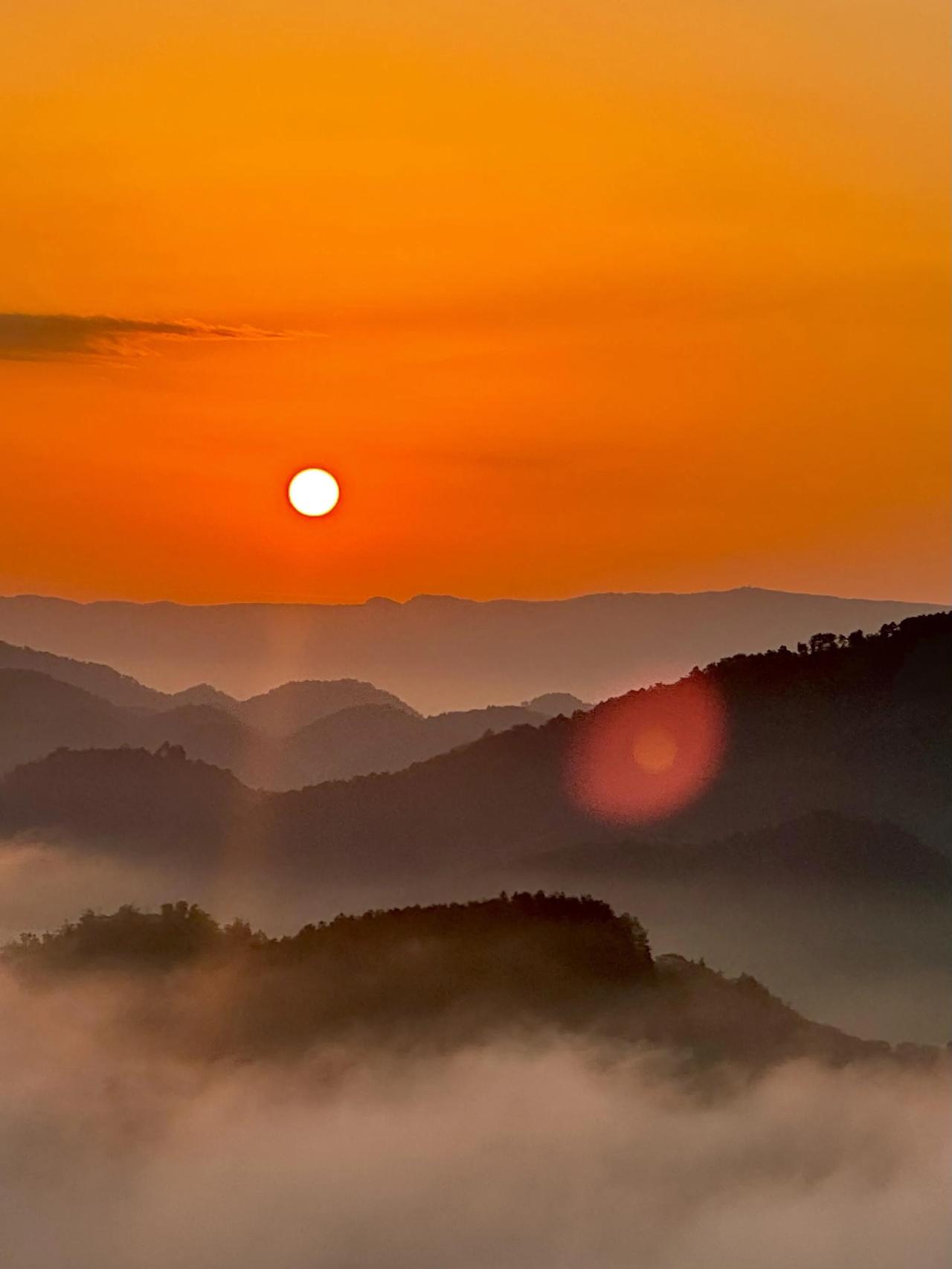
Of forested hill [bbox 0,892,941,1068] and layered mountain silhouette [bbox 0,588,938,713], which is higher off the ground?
layered mountain silhouette [bbox 0,588,938,713]

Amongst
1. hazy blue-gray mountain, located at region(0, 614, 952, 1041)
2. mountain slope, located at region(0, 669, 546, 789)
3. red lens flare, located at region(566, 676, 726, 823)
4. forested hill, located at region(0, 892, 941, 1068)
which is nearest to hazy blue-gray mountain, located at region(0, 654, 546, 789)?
mountain slope, located at region(0, 669, 546, 789)

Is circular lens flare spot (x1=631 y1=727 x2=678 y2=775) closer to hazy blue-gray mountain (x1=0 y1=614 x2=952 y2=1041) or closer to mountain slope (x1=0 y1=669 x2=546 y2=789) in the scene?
hazy blue-gray mountain (x1=0 y1=614 x2=952 y2=1041)

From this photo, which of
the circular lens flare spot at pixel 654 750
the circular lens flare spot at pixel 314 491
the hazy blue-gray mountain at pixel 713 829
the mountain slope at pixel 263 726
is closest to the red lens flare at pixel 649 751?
the circular lens flare spot at pixel 654 750

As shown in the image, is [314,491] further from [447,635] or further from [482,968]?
[482,968]

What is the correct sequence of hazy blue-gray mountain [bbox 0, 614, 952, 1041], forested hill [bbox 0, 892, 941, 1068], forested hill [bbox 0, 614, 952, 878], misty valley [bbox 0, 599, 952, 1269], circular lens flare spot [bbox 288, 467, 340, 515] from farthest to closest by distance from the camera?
forested hill [bbox 0, 614, 952, 878]
hazy blue-gray mountain [bbox 0, 614, 952, 1041]
forested hill [bbox 0, 892, 941, 1068]
circular lens flare spot [bbox 288, 467, 340, 515]
misty valley [bbox 0, 599, 952, 1269]

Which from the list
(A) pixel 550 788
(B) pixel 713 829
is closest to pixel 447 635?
(A) pixel 550 788

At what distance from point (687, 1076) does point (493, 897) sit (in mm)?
7619

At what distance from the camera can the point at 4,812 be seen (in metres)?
45.1

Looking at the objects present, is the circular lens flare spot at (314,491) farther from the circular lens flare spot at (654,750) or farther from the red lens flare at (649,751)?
the circular lens flare spot at (654,750)

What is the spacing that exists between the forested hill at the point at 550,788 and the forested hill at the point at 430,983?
2.65 m

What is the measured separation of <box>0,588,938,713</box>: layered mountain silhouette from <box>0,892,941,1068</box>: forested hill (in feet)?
24.4

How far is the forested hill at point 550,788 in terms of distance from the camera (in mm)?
41188

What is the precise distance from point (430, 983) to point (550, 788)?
26.2ft

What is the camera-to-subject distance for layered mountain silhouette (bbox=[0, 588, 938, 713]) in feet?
132
